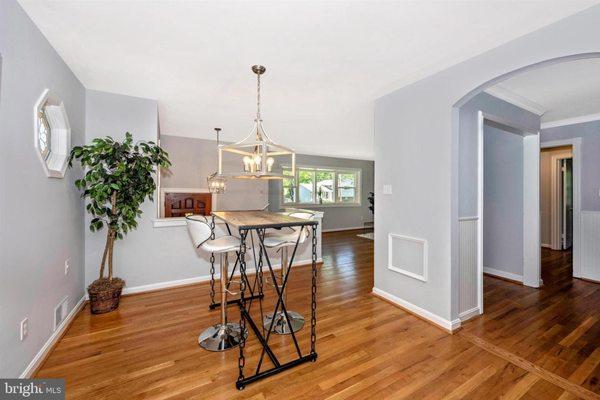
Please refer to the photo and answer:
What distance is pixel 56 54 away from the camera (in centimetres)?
215

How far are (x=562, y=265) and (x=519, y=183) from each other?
222 cm

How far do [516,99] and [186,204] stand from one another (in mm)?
5970

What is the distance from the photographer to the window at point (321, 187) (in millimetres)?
8008

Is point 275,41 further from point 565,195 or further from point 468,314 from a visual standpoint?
point 565,195

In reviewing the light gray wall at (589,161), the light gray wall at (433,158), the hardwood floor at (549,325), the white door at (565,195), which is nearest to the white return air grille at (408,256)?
the light gray wall at (433,158)

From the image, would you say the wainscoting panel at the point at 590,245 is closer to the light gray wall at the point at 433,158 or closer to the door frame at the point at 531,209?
the door frame at the point at 531,209

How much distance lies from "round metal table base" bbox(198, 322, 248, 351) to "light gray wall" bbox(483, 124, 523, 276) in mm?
3769

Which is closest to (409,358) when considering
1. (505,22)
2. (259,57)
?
(505,22)

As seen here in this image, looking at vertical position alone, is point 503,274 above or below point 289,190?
below

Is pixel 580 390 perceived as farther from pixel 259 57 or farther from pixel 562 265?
pixel 562 265

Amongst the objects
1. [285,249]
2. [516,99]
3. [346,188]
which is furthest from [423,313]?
[346,188]

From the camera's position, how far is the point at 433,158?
2482 mm

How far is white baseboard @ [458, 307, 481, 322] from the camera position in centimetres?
248

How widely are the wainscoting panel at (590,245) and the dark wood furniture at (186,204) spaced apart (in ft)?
22.1
